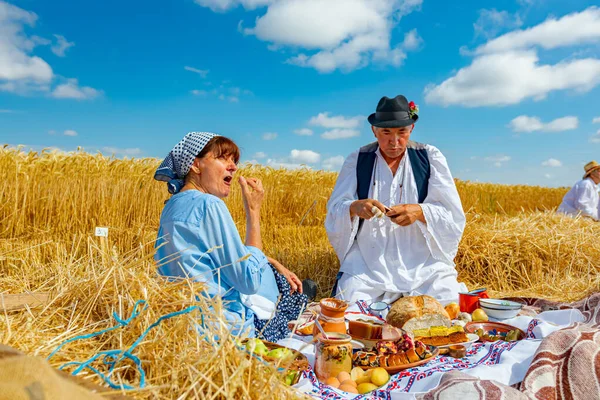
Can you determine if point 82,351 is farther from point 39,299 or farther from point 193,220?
point 193,220

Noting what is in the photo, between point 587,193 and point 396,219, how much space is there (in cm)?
694

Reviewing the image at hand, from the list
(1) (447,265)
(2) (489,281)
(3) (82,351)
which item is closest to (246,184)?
(3) (82,351)

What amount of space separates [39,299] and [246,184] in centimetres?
141

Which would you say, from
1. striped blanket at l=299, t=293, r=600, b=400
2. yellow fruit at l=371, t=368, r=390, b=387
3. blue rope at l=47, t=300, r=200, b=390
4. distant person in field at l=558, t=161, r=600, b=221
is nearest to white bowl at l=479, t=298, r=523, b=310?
striped blanket at l=299, t=293, r=600, b=400

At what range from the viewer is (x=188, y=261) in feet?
8.10

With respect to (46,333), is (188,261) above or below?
above

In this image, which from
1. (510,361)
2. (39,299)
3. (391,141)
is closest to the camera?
(39,299)

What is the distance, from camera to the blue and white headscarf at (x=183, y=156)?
269cm

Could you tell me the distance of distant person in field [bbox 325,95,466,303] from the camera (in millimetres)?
4254

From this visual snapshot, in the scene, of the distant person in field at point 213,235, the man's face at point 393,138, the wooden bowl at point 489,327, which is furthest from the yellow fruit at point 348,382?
the man's face at point 393,138

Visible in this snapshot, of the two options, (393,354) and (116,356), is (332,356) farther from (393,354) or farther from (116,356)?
(116,356)

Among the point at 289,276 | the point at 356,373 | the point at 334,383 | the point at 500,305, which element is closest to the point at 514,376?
the point at 356,373

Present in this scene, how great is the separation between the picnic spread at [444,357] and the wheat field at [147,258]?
0.61m

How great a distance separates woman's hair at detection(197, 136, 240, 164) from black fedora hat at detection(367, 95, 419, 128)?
1850mm
